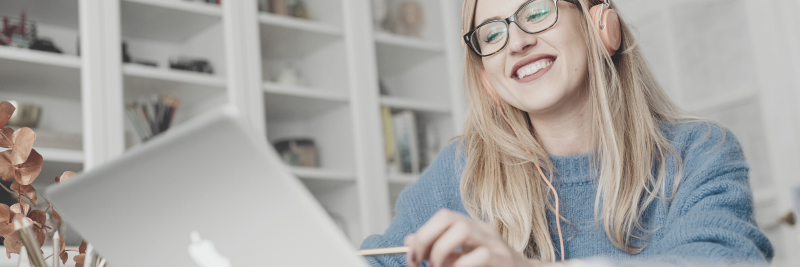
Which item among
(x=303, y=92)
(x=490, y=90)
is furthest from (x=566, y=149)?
(x=303, y=92)

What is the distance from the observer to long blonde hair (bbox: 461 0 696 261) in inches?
42.6

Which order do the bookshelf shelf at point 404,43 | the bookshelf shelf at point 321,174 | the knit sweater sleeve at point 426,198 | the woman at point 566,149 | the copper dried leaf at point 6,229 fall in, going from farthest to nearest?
the bookshelf shelf at point 404,43
the bookshelf shelf at point 321,174
the knit sweater sleeve at point 426,198
the woman at point 566,149
the copper dried leaf at point 6,229

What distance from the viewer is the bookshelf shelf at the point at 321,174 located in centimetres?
269

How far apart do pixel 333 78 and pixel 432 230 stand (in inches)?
96.3

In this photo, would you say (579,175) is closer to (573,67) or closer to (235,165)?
(573,67)

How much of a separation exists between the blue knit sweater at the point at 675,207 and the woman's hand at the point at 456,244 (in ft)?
0.76

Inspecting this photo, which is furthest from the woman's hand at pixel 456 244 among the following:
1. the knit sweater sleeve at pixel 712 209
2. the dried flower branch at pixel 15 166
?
the dried flower branch at pixel 15 166

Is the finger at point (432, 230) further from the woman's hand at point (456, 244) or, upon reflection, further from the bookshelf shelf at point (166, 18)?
the bookshelf shelf at point (166, 18)

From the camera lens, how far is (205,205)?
51cm

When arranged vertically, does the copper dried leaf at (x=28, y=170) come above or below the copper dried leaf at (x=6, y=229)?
above

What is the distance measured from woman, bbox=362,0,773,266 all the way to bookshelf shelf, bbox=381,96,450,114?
1701 millimetres

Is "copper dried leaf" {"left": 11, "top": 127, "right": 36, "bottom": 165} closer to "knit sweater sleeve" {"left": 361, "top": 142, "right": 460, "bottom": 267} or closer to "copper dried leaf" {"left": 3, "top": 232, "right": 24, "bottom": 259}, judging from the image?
"copper dried leaf" {"left": 3, "top": 232, "right": 24, "bottom": 259}

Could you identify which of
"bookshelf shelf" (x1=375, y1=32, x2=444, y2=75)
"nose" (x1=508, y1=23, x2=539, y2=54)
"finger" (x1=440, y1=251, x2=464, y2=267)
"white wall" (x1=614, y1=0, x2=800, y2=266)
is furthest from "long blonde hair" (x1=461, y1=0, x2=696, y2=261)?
"bookshelf shelf" (x1=375, y1=32, x2=444, y2=75)

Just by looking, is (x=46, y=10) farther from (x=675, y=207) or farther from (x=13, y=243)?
(x=675, y=207)
